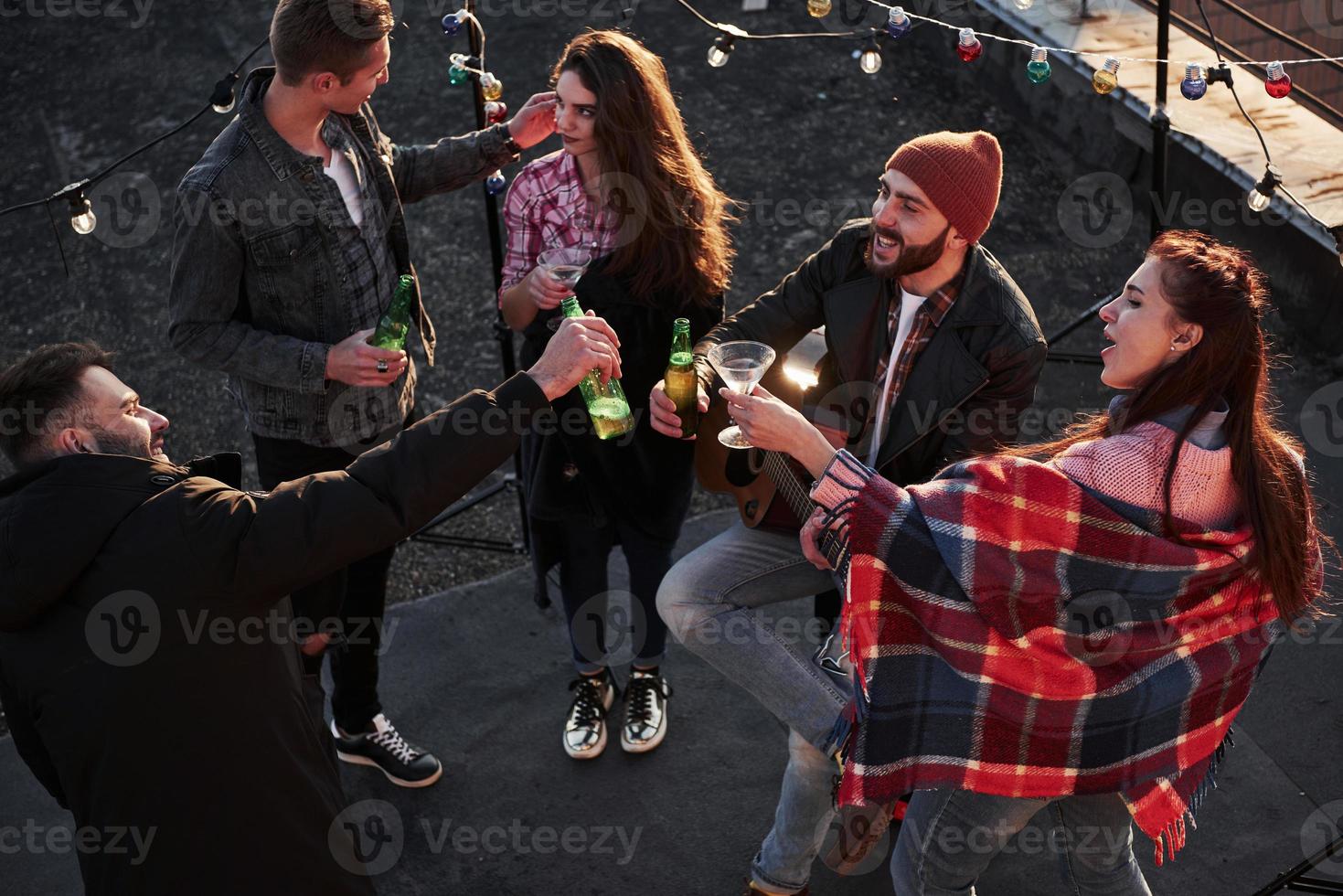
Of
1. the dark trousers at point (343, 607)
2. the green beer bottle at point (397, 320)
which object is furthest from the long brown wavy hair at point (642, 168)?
the dark trousers at point (343, 607)

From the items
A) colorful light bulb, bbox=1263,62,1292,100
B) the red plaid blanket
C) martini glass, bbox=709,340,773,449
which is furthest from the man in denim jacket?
colorful light bulb, bbox=1263,62,1292,100

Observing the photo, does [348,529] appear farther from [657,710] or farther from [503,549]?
[503,549]

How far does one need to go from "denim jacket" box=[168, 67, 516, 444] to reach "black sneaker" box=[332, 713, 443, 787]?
972mm

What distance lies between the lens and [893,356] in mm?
3516

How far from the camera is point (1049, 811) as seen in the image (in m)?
3.95

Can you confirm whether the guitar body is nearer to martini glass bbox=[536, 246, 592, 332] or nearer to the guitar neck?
the guitar neck

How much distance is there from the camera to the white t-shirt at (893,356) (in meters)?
3.49

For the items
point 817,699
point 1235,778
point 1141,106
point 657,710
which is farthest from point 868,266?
point 1141,106

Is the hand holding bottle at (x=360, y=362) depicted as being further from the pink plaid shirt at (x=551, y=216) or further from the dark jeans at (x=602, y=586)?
the dark jeans at (x=602, y=586)

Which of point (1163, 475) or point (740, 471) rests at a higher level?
point (1163, 475)

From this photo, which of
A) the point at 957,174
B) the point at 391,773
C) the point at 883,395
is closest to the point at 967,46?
the point at 957,174

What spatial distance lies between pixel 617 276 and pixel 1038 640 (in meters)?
1.61

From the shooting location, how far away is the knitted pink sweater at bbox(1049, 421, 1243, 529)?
2732 mm

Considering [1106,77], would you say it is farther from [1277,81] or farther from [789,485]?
[789,485]
